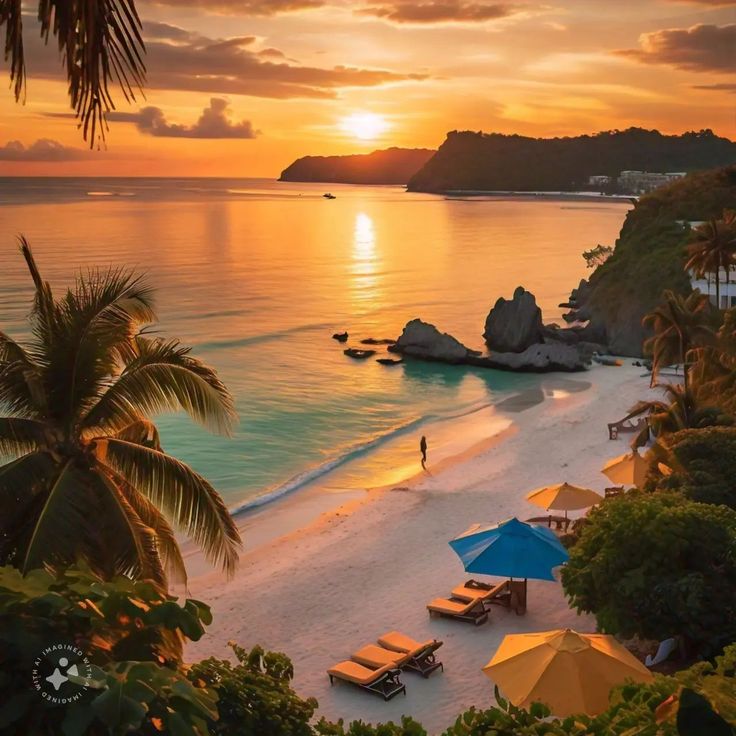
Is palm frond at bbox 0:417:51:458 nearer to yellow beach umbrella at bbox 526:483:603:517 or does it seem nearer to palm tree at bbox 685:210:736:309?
yellow beach umbrella at bbox 526:483:603:517

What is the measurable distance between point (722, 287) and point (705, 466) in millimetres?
34092

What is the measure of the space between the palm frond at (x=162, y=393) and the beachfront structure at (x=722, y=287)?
42146 mm

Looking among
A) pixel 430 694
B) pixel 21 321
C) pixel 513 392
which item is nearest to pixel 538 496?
pixel 430 694

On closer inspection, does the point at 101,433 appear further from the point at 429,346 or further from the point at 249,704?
the point at 429,346

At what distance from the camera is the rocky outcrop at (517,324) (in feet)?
185

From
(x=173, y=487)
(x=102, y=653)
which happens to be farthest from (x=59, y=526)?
(x=102, y=653)

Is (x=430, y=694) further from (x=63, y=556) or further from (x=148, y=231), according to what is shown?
(x=148, y=231)

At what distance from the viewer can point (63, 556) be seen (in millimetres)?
9359

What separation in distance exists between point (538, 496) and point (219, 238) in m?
140

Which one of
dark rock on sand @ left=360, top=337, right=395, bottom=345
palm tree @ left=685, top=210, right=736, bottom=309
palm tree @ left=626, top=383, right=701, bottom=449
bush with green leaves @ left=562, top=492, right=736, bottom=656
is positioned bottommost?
dark rock on sand @ left=360, top=337, right=395, bottom=345

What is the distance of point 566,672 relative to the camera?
12078 millimetres

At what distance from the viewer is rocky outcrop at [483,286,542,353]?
5628 centimetres

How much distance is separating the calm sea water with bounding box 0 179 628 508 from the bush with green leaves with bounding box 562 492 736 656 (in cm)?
1712
